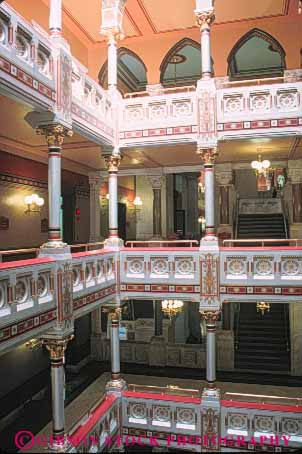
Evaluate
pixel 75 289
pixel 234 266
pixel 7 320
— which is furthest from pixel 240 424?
pixel 7 320

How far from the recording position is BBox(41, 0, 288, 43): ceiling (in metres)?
10.9

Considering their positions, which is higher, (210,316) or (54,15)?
(54,15)

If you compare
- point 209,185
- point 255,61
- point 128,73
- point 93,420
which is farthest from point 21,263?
point 255,61

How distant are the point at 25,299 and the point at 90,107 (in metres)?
4.51

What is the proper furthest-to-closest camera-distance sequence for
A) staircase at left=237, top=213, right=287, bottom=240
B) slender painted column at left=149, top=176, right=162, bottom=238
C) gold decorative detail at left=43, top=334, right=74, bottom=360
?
1. staircase at left=237, top=213, right=287, bottom=240
2. slender painted column at left=149, top=176, right=162, bottom=238
3. gold decorative detail at left=43, top=334, right=74, bottom=360

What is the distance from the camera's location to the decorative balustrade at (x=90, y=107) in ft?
A: 26.6

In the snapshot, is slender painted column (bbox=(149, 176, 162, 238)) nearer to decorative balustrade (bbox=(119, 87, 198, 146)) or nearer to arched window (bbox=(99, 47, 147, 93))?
arched window (bbox=(99, 47, 147, 93))

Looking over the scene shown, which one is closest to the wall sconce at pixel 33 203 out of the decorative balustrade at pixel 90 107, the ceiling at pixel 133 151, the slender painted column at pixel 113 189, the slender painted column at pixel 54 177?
the ceiling at pixel 133 151

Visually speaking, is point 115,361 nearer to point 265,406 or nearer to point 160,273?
point 160,273

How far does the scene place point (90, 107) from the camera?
344 inches

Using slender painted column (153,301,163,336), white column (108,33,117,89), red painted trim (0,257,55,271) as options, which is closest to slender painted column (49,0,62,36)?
white column (108,33,117,89)

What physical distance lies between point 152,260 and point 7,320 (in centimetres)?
476

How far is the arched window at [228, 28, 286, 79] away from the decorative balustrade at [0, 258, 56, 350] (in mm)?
9609

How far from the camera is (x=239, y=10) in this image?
1109 cm
